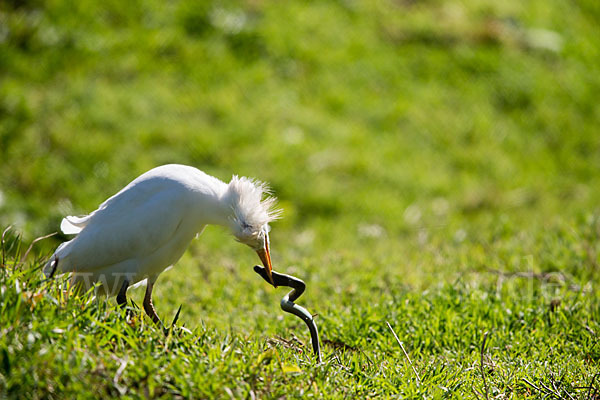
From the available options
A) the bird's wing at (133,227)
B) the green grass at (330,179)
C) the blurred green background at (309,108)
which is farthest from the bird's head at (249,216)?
the blurred green background at (309,108)

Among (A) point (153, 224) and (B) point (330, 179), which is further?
(B) point (330, 179)

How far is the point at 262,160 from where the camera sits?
8523 millimetres

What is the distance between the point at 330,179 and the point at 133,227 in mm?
4604

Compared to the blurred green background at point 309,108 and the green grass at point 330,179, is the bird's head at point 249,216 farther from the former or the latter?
the blurred green background at point 309,108

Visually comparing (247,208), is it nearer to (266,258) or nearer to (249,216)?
(249,216)

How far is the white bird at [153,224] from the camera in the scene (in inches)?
161

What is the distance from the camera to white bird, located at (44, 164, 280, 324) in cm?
410

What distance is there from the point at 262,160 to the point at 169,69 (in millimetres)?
2157

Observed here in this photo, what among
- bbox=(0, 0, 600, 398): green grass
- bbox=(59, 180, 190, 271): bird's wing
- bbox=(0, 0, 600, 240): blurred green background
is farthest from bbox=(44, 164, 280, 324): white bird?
bbox=(0, 0, 600, 240): blurred green background

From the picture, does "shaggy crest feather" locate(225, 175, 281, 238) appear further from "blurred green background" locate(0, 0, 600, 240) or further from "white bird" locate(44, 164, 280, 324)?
"blurred green background" locate(0, 0, 600, 240)

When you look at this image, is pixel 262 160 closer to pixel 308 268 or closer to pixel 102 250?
pixel 308 268

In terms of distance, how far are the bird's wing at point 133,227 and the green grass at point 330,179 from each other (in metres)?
0.35

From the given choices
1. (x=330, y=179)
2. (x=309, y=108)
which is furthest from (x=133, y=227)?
(x=309, y=108)

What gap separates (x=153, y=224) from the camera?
4.16 meters
